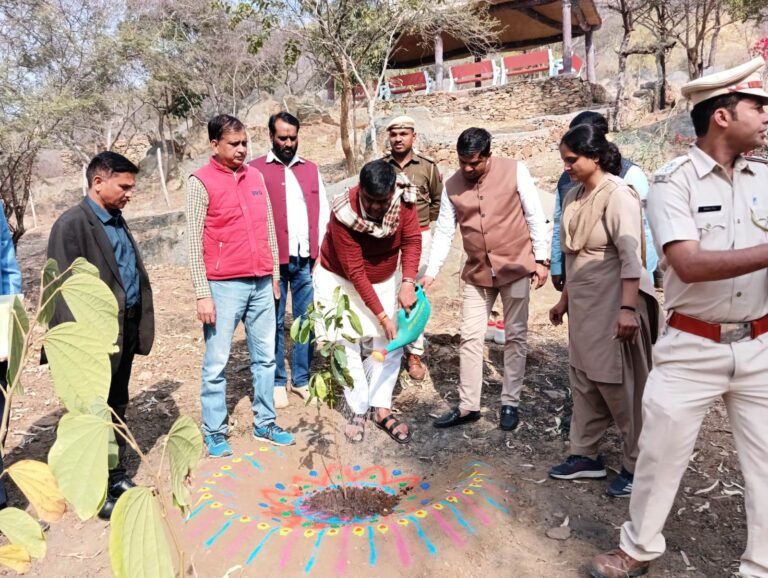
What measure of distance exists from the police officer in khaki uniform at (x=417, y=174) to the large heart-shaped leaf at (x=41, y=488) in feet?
10.7

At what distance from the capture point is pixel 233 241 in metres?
3.35

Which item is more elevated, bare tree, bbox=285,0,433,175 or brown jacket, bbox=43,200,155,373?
bare tree, bbox=285,0,433,175

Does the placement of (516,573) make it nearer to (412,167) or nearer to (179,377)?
(412,167)

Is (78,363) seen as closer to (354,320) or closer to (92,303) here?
(92,303)

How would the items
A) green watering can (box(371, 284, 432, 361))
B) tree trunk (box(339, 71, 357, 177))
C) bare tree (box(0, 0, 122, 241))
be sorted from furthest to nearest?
1. tree trunk (box(339, 71, 357, 177))
2. bare tree (box(0, 0, 122, 241))
3. green watering can (box(371, 284, 432, 361))

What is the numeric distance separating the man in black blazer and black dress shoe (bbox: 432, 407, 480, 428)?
180cm

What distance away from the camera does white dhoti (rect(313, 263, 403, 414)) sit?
11.6 ft

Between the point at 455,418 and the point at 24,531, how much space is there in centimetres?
289

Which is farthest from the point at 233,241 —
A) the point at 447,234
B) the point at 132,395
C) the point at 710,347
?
the point at 710,347

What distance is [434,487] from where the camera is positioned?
10.5 feet

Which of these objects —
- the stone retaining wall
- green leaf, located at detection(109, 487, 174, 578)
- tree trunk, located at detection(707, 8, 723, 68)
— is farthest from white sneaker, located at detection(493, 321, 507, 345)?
tree trunk, located at detection(707, 8, 723, 68)

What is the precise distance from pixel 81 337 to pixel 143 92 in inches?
677

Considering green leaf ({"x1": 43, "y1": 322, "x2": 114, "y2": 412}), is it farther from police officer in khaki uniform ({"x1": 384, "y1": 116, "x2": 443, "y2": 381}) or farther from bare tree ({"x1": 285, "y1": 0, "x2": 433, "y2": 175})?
bare tree ({"x1": 285, "y1": 0, "x2": 433, "y2": 175})

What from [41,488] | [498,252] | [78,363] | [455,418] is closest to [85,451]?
[78,363]
